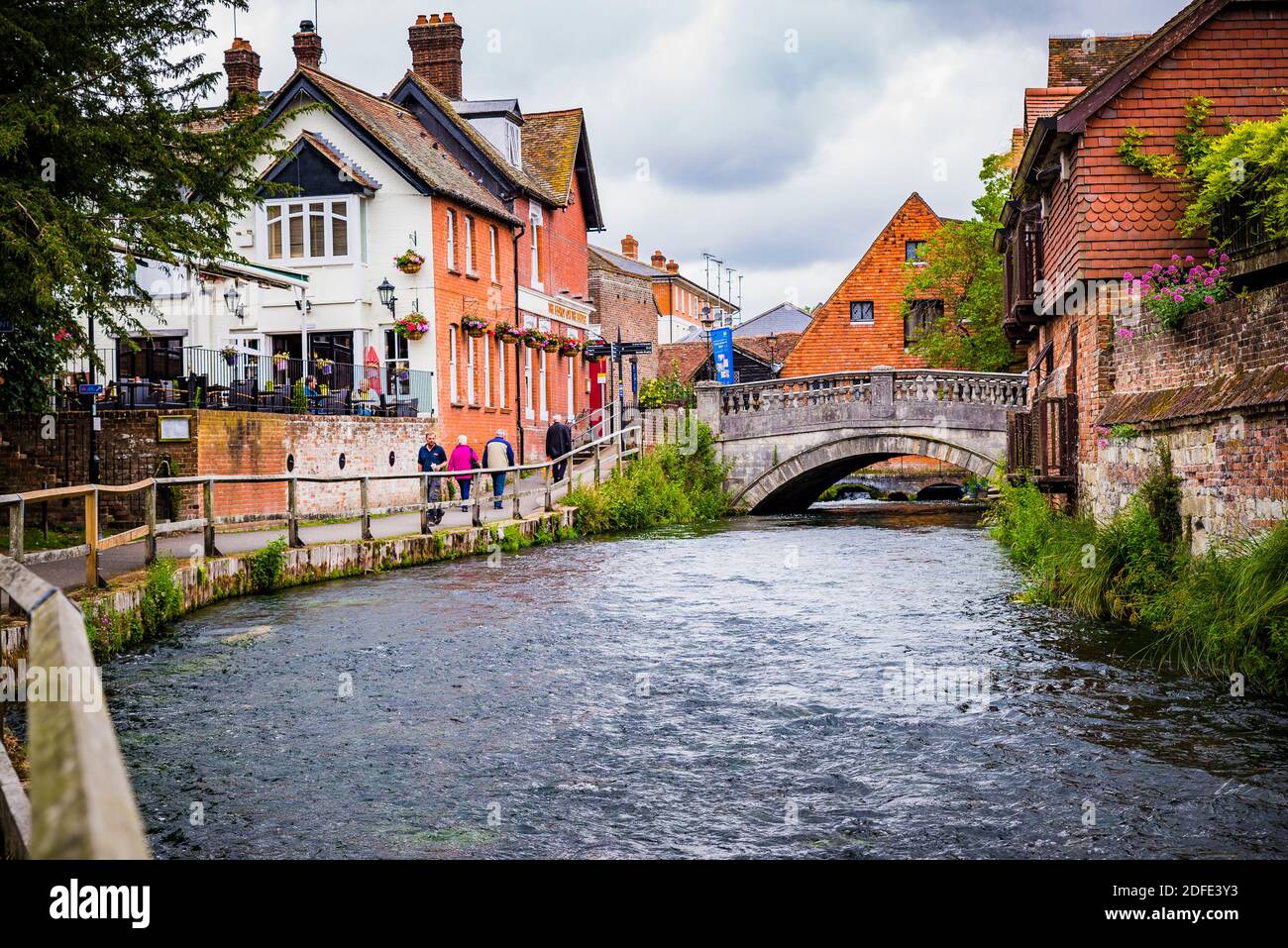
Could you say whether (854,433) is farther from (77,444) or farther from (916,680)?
(916,680)

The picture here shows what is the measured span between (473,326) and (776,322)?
152 feet

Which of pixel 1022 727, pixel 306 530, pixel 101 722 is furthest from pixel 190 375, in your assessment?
pixel 101 722

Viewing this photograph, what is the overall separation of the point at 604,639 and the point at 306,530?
8718 mm

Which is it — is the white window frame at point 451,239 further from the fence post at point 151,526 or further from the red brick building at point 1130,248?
the fence post at point 151,526

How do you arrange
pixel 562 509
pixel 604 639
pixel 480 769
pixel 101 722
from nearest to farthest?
pixel 101 722 < pixel 480 769 < pixel 604 639 < pixel 562 509

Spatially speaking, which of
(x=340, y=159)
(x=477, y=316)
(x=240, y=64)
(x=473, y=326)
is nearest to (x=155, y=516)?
(x=340, y=159)

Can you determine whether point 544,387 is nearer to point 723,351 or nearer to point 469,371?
point 723,351

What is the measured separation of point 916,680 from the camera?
9883 millimetres

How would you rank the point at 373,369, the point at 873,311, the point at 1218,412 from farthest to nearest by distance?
the point at 873,311 → the point at 373,369 → the point at 1218,412

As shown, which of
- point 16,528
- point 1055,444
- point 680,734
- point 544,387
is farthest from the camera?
point 544,387

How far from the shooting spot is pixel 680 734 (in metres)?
8.20

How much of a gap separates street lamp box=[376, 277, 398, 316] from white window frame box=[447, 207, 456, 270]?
76.1 inches

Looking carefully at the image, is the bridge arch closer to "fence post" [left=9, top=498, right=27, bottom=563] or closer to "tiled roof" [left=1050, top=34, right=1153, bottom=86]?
"tiled roof" [left=1050, top=34, right=1153, bottom=86]

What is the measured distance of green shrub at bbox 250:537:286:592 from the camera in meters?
14.9
